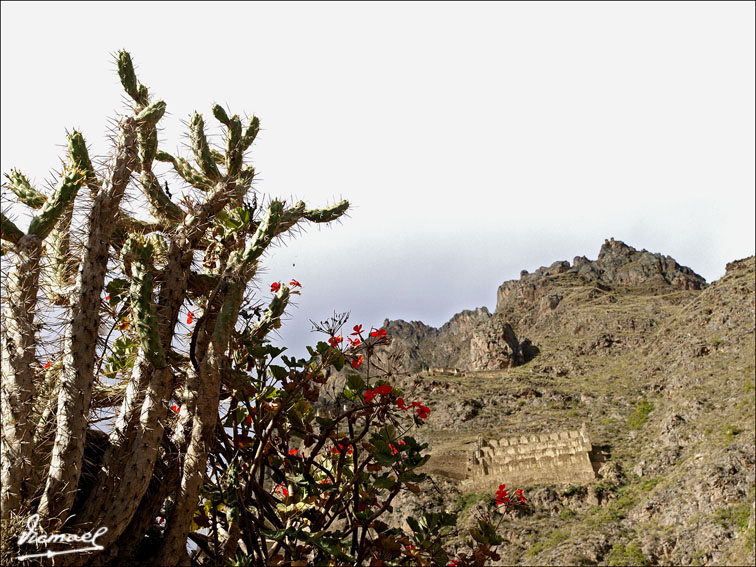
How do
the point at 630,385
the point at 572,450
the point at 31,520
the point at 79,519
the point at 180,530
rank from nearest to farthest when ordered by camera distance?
the point at 31,520, the point at 79,519, the point at 180,530, the point at 572,450, the point at 630,385

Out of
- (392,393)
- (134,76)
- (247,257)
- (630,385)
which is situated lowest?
(392,393)

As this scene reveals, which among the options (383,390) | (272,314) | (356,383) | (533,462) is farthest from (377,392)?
(533,462)

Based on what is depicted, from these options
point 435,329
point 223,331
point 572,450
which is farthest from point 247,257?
point 435,329

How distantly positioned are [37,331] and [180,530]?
37.6 inches

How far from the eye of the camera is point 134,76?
9.49 ft

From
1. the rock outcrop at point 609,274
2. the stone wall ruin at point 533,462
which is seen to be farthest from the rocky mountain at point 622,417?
the rock outcrop at point 609,274

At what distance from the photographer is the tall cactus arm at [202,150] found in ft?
10.3

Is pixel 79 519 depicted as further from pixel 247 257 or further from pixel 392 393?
pixel 392 393

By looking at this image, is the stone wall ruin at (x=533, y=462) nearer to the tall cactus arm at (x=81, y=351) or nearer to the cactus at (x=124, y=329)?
the cactus at (x=124, y=329)

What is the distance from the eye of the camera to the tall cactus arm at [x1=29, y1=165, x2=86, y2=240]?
85.5 inches

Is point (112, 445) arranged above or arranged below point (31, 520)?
above

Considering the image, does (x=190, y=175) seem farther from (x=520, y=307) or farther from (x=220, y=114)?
(x=520, y=307)

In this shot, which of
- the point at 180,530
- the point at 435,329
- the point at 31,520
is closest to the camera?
the point at 31,520

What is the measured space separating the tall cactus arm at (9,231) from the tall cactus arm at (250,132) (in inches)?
52.9
